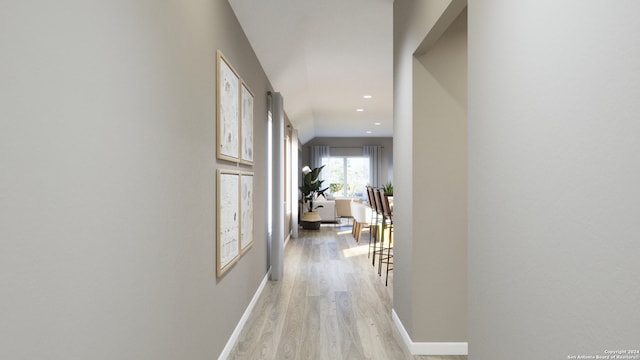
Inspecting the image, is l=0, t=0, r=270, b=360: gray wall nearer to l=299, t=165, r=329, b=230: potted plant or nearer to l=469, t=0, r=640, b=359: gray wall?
l=469, t=0, r=640, b=359: gray wall

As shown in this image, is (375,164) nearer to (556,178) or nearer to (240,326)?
(240,326)

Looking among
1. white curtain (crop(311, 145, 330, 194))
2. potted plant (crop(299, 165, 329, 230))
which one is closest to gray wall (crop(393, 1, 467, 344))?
potted plant (crop(299, 165, 329, 230))

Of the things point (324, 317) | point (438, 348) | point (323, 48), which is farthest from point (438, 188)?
point (323, 48)

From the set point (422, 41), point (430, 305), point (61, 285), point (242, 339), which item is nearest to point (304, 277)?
point (242, 339)

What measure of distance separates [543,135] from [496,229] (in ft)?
1.34

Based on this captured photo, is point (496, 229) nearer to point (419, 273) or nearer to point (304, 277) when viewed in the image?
point (419, 273)

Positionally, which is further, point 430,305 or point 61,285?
point 430,305

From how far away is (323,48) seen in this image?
4.18 meters

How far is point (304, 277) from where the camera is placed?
4766mm

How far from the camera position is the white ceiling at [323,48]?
10.4 ft

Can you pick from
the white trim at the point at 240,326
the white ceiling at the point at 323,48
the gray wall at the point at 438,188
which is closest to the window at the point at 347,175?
the white ceiling at the point at 323,48

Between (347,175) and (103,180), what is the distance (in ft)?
38.2

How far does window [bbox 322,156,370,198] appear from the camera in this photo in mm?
12672

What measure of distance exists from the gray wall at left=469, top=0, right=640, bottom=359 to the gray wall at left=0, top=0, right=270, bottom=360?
46.9 inches
